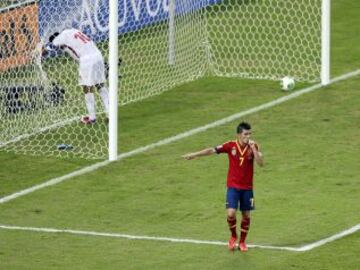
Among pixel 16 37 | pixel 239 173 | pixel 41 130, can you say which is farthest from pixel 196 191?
pixel 16 37

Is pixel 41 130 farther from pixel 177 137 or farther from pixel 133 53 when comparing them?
pixel 133 53

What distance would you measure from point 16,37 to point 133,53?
131 inches

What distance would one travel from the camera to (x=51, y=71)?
22203mm

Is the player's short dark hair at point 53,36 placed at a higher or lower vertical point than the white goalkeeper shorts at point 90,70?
higher

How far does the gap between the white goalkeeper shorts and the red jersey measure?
6285 mm

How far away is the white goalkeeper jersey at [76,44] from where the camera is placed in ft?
73.5

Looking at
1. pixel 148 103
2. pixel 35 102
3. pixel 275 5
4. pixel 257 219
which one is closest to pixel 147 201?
pixel 257 219

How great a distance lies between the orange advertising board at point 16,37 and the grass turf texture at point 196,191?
148 centimetres

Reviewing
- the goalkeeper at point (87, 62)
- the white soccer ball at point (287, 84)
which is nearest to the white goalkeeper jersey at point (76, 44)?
the goalkeeper at point (87, 62)

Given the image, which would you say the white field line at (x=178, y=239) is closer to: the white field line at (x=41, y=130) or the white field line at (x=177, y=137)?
the white field line at (x=177, y=137)

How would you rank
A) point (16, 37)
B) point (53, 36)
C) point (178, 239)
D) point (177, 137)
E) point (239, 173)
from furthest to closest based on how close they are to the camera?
1. point (53, 36)
2. point (177, 137)
3. point (16, 37)
4. point (178, 239)
5. point (239, 173)

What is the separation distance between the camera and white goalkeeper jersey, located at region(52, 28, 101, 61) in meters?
22.4

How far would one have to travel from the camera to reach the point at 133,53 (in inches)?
968

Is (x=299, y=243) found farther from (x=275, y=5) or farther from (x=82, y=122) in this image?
(x=275, y=5)
